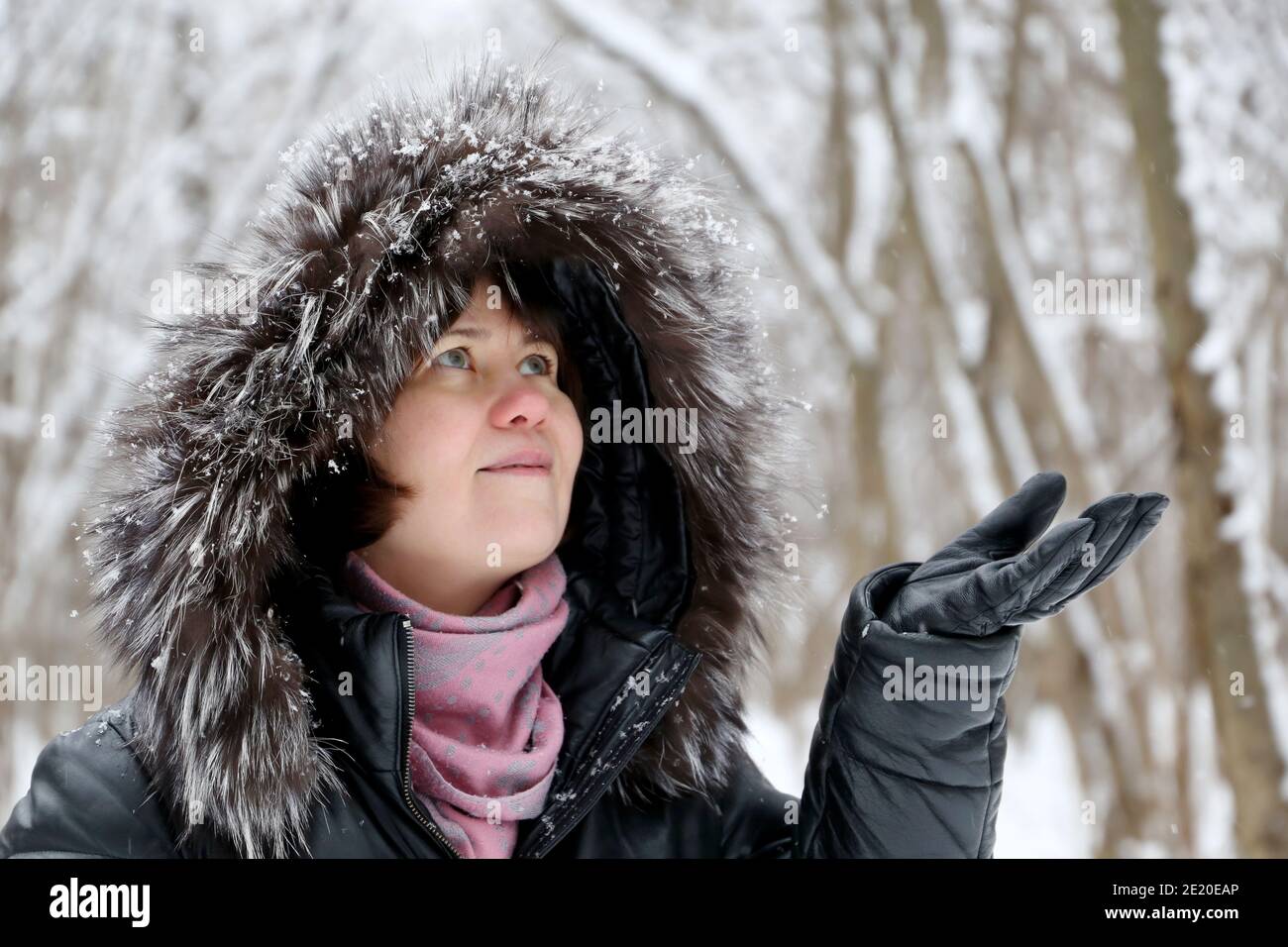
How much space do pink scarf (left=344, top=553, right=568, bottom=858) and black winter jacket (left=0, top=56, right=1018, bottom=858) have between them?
0.05 m

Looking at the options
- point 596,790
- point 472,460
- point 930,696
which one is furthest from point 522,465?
point 930,696

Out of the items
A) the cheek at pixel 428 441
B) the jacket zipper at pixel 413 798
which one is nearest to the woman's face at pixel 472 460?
the cheek at pixel 428 441

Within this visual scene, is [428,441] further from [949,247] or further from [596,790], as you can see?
[949,247]

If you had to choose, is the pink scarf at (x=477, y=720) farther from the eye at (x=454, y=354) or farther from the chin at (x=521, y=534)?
the eye at (x=454, y=354)

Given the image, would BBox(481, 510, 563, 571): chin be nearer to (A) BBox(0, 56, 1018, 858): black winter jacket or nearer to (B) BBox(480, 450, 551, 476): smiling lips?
(B) BBox(480, 450, 551, 476): smiling lips

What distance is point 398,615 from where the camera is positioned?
148cm

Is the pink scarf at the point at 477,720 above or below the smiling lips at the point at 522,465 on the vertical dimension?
below

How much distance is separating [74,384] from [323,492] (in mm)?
5098

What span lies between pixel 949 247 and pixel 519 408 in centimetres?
544

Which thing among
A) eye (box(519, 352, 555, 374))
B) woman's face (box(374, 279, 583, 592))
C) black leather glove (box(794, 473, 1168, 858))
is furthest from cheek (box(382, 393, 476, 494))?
black leather glove (box(794, 473, 1168, 858))

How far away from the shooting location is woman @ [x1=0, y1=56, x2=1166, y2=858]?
1.43 meters

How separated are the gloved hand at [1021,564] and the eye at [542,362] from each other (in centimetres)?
65

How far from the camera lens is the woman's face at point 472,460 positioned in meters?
1.58
